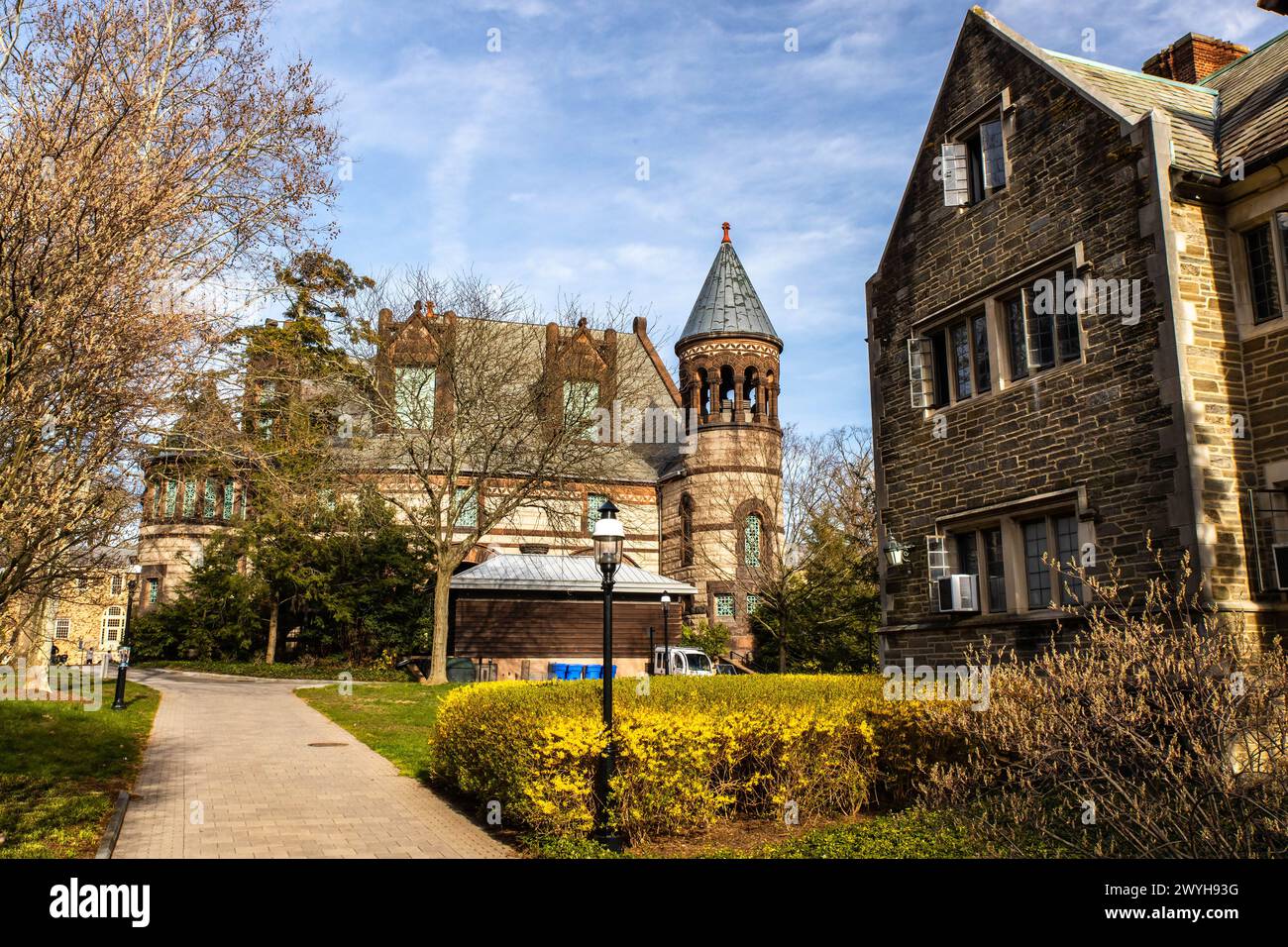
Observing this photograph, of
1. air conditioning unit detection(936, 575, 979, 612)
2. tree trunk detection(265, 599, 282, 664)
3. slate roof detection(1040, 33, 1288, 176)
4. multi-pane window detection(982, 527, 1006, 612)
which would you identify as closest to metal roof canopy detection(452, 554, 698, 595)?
tree trunk detection(265, 599, 282, 664)

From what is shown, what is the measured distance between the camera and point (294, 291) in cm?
1573

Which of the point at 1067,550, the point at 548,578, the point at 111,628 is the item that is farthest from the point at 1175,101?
the point at 111,628

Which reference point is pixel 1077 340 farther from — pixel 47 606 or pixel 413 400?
pixel 413 400

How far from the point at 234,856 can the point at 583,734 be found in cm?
320

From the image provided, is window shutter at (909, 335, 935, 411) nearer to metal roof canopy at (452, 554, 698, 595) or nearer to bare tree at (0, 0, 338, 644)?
bare tree at (0, 0, 338, 644)

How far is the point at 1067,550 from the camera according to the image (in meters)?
13.1

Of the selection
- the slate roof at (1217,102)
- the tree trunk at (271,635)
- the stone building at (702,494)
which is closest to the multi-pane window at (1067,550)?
the slate roof at (1217,102)

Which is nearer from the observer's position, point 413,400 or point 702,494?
point 413,400

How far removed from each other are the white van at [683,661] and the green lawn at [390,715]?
8.01 metres

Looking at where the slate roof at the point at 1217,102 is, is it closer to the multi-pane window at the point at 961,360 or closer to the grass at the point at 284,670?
the multi-pane window at the point at 961,360

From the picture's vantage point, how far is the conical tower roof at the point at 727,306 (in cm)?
4138

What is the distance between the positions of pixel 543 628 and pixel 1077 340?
23264 millimetres

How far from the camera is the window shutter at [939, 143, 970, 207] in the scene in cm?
1538
